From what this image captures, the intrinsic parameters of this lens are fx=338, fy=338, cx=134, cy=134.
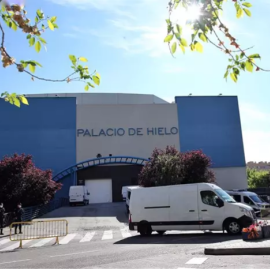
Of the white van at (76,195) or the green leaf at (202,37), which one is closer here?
the green leaf at (202,37)

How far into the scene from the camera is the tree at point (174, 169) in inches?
1085

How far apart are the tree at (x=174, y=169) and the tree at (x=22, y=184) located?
27.5 feet

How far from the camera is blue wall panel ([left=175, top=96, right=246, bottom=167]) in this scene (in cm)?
4500

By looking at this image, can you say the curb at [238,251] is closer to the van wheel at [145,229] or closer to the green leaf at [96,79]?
the van wheel at [145,229]

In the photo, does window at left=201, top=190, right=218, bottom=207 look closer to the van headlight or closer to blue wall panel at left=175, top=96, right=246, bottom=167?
the van headlight

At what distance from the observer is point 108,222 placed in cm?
2345

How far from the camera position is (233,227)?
1462cm

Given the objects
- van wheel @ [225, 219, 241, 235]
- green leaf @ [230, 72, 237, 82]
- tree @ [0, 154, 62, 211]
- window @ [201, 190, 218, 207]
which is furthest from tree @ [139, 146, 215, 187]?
green leaf @ [230, 72, 237, 82]

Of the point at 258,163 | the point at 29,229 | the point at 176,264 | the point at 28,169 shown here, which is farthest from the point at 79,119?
the point at 258,163

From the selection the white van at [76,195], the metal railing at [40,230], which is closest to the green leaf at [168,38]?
the metal railing at [40,230]

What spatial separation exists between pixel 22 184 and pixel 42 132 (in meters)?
17.7

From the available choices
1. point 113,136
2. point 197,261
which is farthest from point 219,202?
point 113,136

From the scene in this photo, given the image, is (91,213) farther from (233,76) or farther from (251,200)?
(233,76)

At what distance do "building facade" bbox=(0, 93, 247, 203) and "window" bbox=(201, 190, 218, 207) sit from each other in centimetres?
2727
